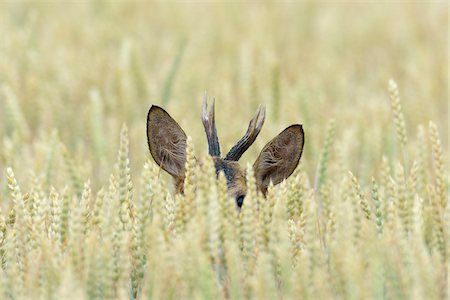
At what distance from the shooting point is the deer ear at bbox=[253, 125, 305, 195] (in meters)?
4.08

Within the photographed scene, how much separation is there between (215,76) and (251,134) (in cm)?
318

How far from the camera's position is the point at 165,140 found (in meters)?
4.20

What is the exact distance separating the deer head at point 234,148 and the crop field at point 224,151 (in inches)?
3.7

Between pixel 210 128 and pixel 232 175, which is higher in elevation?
pixel 210 128

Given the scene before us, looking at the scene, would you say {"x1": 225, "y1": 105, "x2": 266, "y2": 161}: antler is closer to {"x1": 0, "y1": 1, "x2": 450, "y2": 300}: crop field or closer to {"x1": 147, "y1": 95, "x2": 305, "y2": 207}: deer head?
{"x1": 147, "y1": 95, "x2": 305, "y2": 207}: deer head

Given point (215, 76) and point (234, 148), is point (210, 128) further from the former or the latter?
point (215, 76)

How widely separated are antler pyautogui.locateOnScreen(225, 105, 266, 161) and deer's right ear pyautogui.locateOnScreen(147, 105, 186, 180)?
22 cm

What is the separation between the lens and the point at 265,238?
9.43ft

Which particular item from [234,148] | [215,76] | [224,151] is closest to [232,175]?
[234,148]

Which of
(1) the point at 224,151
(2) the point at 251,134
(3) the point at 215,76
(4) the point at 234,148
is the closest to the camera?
(2) the point at 251,134

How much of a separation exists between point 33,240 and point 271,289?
846mm

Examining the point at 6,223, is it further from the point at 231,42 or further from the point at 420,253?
the point at 231,42

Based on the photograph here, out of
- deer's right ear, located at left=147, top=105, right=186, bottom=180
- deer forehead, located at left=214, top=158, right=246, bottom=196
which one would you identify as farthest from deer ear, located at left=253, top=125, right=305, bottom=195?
deer's right ear, located at left=147, top=105, right=186, bottom=180

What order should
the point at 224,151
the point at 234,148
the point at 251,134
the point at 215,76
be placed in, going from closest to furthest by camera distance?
the point at 251,134
the point at 234,148
the point at 224,151
the point at 215,76
